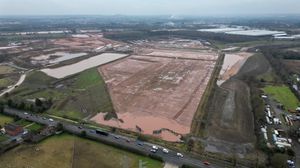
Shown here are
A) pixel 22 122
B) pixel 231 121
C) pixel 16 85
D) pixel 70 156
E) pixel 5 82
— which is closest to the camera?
pixel 70 156

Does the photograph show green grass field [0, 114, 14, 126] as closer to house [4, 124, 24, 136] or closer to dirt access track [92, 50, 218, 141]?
house [4, 124, 24, 136]

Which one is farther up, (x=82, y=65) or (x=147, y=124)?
(x=82, y=65)

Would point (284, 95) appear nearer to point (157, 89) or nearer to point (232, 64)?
point (157, 89)

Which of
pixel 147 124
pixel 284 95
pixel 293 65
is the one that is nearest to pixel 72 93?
pixel 147 124

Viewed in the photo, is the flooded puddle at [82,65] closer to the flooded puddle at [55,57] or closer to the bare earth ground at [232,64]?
the flooded puddle at [55,57]

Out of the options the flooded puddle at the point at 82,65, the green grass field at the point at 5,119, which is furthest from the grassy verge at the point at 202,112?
the flooded puddle at the point at 82,65

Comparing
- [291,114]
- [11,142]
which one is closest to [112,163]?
[11,142]

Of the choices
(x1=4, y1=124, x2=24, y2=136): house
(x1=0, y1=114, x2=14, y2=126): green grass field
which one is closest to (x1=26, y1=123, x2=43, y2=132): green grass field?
(x1=4, y1=124, x2=24, y2=136): house
